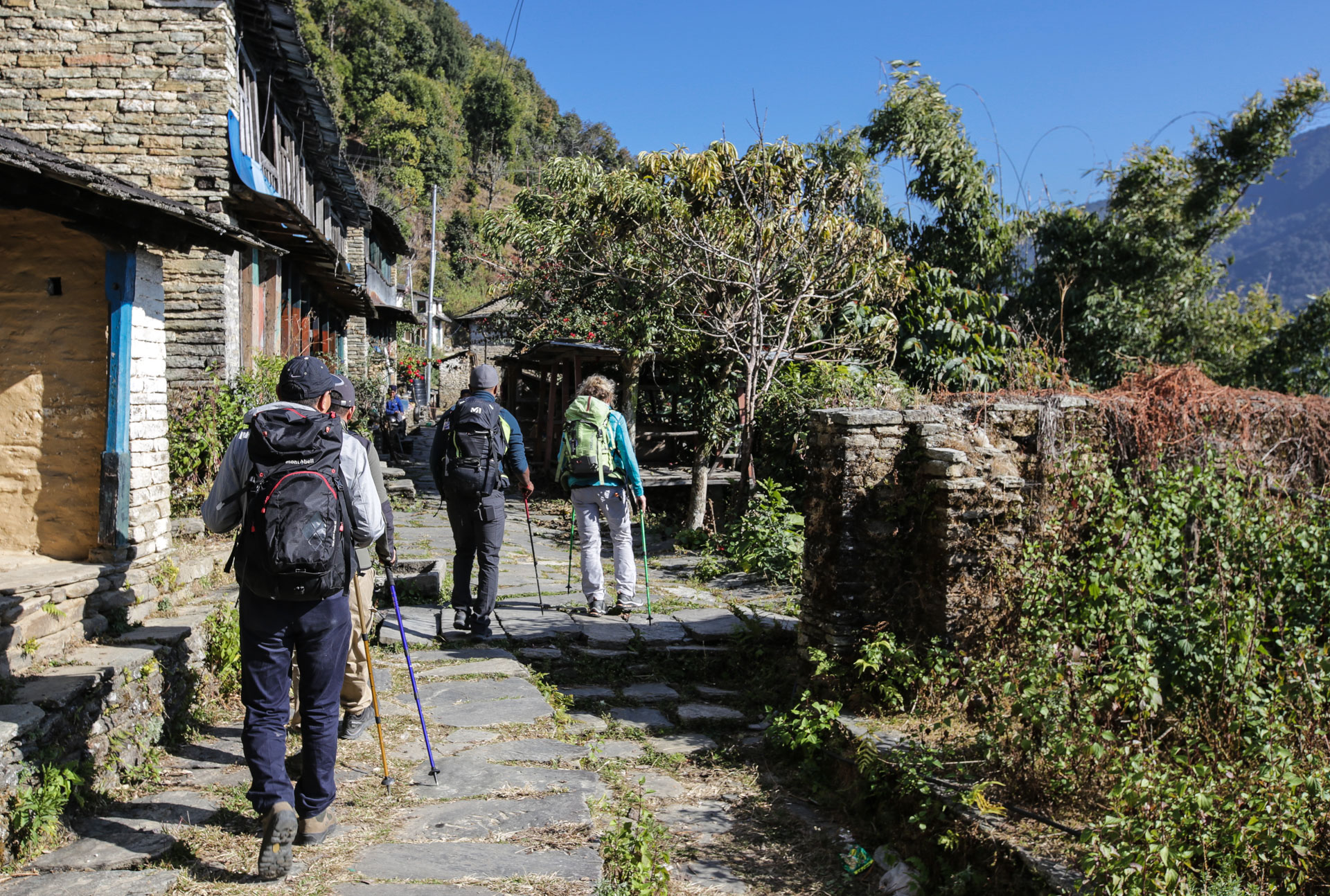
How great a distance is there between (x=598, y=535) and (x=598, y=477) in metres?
0.48

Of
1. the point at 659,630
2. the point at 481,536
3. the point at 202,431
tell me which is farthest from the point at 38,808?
the point at 202,431

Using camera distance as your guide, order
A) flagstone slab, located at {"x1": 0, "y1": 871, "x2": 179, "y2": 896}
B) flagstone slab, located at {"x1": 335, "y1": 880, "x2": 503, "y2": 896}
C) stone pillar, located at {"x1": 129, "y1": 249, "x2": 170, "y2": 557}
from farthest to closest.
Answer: stone pillar, located at {"x1": 129, "y1": 249, "x2": 170, "y2": 557} < flagstone slab, located at {"x1": 335, "y1": 880, "x2": 503, "y2": 896} < flagstone slab, located at {"x1": 0, "y1": 871, "x2": 179, "y2": 896}

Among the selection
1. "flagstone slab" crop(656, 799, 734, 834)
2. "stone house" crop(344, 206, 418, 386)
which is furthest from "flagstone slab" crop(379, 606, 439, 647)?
"stone house" crop(344, 206, 418, 386)

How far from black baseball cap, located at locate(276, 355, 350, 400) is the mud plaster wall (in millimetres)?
2419

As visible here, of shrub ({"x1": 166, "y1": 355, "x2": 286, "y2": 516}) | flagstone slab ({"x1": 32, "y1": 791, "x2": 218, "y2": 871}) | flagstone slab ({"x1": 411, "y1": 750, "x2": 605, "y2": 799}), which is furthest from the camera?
shrub ({"x1": 166, "y1": 355, "x2": 286, "y2": 516})

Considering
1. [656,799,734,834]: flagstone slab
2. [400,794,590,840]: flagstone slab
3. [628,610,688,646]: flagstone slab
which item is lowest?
[656,799,734,834]: flagstone slab

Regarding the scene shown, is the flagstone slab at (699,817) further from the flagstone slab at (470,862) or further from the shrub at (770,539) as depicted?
the shrub at (770,539)

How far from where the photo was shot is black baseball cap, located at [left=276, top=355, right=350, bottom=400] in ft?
11.6

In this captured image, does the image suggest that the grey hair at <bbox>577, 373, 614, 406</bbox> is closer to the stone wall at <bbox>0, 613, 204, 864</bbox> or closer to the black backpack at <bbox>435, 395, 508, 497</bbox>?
the black backpack at <bbox>435, 395, 508, 497</bbox>

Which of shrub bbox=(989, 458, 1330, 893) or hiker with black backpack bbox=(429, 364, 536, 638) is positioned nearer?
shrub bbox=(989, 458, 1330, 893)

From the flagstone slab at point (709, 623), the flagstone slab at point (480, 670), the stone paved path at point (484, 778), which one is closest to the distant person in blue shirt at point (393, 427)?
the stone paved path at point (484, 778)

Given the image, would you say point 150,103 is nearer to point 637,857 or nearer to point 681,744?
point 681,744

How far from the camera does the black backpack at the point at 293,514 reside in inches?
124

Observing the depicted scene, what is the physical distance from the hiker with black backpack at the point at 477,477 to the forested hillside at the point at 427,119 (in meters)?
41.4
